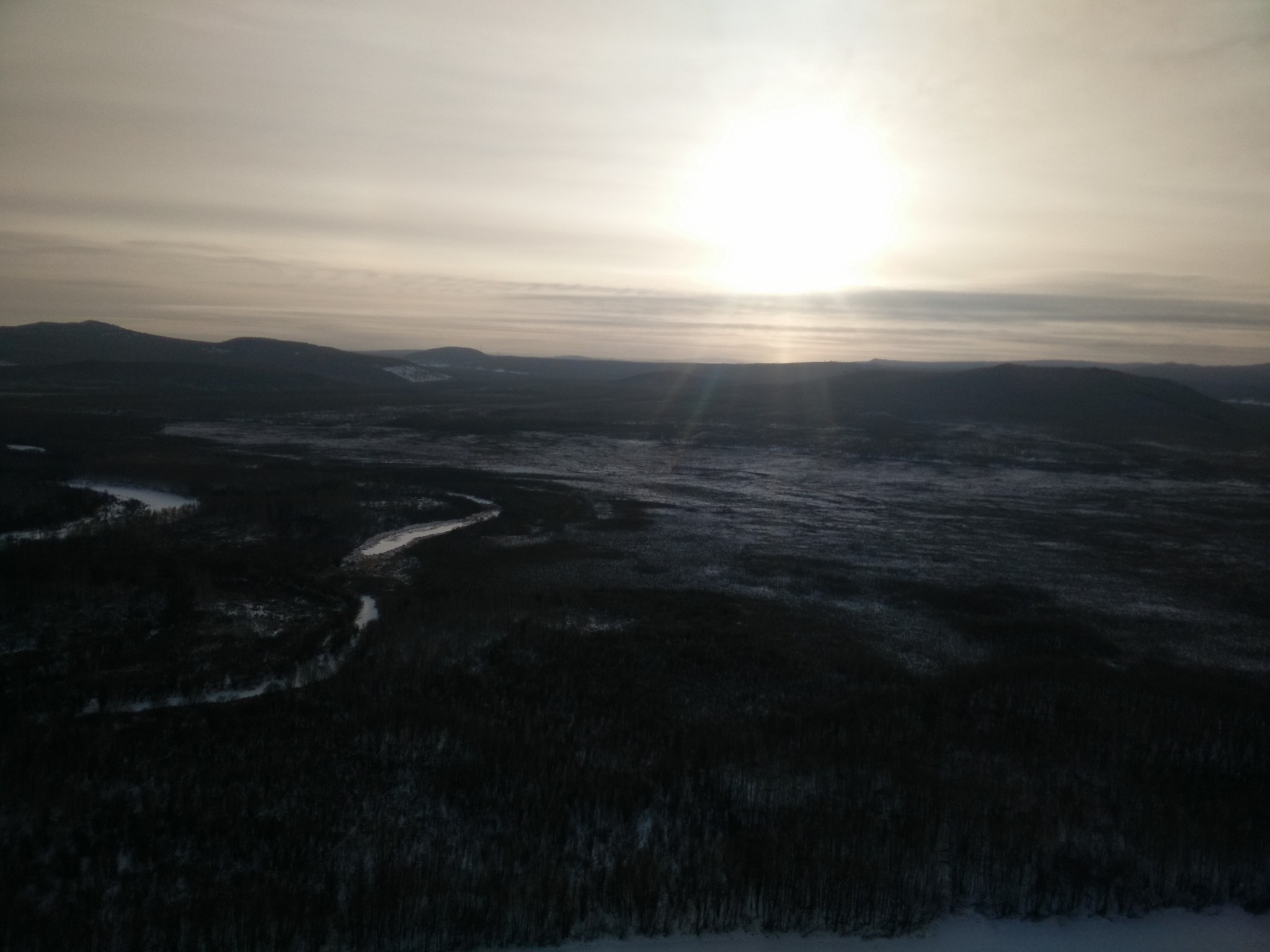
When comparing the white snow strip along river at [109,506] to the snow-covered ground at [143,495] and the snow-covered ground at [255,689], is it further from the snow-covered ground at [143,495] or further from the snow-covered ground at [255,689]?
the snow-covered ground at [255,689]

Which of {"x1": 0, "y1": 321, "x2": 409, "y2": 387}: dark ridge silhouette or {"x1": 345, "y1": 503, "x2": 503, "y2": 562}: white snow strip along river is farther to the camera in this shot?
{"x1": 0, "y1": 321, "x2": 409, "y2": 387}: dark ridge silhouette

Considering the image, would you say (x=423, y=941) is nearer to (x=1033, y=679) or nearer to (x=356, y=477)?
(x=1033, y=679)

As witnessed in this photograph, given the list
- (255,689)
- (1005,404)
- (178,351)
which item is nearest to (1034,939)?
(255,689)

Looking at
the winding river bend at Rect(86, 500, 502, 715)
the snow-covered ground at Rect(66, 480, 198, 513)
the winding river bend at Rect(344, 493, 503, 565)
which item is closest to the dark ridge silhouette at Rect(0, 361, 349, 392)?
the snow-covered ground at Rect(66, 480, 198, 513)

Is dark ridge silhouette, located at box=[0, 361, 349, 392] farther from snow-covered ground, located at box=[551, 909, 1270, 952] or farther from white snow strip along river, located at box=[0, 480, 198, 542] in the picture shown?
snow-covered ground, located at box=[551, 909, 1270, 952]

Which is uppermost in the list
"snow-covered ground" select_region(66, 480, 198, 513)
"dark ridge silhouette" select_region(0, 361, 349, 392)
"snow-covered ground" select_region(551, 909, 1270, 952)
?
"dark ridge silhouette" select_region(0, 361, 349, 392)

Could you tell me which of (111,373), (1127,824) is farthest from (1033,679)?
(111,373)

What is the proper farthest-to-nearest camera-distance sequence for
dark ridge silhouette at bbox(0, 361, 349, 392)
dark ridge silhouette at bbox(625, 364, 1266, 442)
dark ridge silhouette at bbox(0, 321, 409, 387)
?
dark ridge silhouette at bbox(0, 321, 409, 387)
dark ridge silhouette at bbox(0, 361, 349, 392)
dark ridge silhouette at bbox(625, 364, 1266, 442)

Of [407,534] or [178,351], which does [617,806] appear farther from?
[178,351]

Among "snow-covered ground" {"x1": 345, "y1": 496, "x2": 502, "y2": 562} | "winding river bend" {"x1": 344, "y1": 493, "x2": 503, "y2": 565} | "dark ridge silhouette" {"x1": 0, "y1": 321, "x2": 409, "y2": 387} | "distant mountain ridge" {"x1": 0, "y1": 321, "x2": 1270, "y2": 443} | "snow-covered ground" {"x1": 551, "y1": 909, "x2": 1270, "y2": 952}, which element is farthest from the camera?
"dark ridge silhouette" {"x1": 0, "y1": 321, "x2": 409, "y2": 387}
